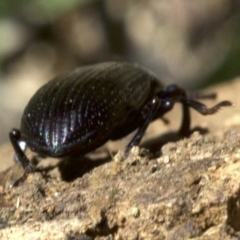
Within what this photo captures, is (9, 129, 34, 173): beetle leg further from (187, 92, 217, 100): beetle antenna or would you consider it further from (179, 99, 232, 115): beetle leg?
(187, 92, 217, 100): beetle antenna

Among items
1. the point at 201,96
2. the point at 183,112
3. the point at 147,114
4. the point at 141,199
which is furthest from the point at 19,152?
the point at 201,96

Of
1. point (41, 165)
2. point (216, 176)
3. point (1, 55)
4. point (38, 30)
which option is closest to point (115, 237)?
point (216, 176)

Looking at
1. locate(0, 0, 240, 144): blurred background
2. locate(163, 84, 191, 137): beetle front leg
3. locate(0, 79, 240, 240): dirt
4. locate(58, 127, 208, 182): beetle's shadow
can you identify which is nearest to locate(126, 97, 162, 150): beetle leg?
locate(58, 127, 208, 182): beetle's shadow

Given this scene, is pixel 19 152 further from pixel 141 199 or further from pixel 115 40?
pixel 115 40

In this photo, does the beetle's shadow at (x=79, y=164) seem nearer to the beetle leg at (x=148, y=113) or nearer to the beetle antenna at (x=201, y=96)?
the beetle leg at (x=148, y=113)

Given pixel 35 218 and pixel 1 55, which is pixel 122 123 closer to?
pixel 35 218

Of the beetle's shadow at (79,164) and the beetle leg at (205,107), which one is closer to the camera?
the beetle's shadow at (79,164)

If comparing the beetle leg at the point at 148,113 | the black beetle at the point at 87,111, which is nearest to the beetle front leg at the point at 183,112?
the black beetle at the point at 87,111
